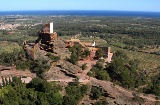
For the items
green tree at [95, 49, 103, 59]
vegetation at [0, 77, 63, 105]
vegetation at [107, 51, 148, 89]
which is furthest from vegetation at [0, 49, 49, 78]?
green tree at [95, 49, 103, 59]

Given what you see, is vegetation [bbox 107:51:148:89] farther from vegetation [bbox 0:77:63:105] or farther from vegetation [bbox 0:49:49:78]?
vegetation [bbox 0:77:63:105]

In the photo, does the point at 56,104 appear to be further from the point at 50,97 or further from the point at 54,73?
the point at 54,73

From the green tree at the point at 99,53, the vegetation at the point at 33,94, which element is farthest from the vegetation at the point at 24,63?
the green tree at the point at 99,53

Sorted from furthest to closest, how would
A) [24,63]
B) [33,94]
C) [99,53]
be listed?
[99,53] → [24,63] → [33,94]

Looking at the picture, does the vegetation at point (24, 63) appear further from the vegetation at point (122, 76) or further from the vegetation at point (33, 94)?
the vegetation at point (122, 76)

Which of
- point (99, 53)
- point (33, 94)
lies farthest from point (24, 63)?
point (99, 53)

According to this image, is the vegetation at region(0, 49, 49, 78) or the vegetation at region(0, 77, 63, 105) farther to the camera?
the vegetation at region(0, 49, 49, 78)

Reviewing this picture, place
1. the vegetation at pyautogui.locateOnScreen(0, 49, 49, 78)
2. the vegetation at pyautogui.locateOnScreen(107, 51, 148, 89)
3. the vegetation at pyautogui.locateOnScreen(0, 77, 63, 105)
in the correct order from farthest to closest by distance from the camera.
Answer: the vegetation at pyautogui.locateOnScreen(107, 51, 148, 89) < the vegetation at pyautogui.locateOnScreen(0, 49, 49, 78) < the vegetation at pyautogui.locateOnScreen(0, 77, 63, 105)

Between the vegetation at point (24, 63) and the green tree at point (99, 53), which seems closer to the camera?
the vegetation at point (24, 63)

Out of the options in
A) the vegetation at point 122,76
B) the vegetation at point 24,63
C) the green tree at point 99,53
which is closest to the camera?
the vegetation at point 24,63

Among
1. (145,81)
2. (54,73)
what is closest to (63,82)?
(54,73)

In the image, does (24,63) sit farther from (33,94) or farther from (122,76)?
(122,76)

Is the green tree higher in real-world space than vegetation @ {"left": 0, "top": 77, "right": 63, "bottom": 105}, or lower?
higher
